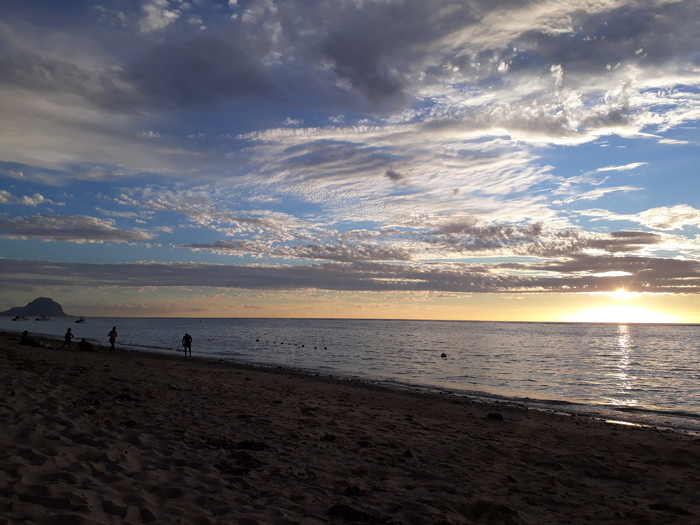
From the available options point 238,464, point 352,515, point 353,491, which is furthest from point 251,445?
point 352,515

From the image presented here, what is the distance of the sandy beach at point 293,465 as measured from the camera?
6113 millimetres

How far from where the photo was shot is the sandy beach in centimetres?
611

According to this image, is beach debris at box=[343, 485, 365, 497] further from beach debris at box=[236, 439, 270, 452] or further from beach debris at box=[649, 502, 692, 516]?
beach debris at box=[649, 502, 692, 516]

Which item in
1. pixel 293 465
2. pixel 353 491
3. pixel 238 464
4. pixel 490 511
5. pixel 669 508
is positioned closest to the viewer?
pixel 490 511

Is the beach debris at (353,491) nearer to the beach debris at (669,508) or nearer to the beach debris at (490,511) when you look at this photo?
the beach debris at (490,511)

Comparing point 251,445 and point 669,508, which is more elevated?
point 251,445

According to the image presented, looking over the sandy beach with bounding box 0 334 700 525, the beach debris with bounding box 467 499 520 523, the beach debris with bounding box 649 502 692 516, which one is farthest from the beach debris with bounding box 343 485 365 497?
the beach debris with bounding box 649 502 692 516

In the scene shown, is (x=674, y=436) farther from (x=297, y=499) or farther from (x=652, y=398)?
(x=297, y=499)

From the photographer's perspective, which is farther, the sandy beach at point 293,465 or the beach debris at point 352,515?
the beach debris at point 352,515

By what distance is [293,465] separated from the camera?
333 inches

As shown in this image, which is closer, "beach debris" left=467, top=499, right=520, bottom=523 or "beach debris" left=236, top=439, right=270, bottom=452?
"beach debris" left=467, top=499, right=520, bottom=523

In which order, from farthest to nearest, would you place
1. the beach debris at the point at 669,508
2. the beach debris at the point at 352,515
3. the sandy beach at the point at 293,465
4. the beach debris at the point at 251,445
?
the beach debris at the point at 251,445, the beach debris at the point at 669,508, the beach debris at the point at 352,515, the sandy beach at the point at 293,465

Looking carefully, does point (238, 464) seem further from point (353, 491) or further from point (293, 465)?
point (353, 491)

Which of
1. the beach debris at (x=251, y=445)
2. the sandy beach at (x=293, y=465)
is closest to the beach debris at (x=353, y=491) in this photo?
the sandy beach at (x=293, y=465)
